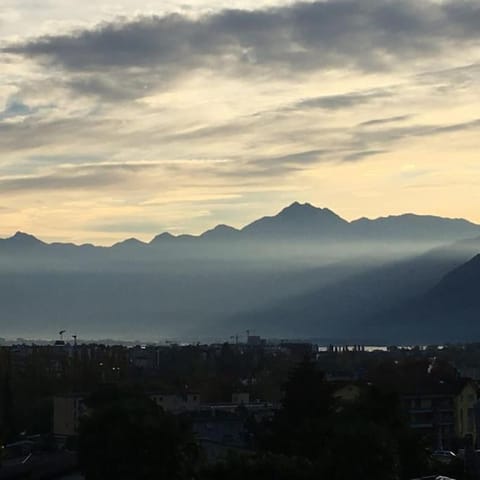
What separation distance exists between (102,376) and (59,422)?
19.8 meters

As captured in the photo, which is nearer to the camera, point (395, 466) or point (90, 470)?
point (395, 466)

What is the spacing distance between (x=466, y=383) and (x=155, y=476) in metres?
27.8

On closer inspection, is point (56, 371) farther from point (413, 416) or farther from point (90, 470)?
point (90, 470)

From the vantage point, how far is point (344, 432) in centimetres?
2656

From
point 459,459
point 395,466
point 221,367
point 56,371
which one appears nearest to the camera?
point 395,466

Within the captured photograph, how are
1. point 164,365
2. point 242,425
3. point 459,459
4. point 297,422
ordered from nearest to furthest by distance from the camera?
point 459,459 < point 297,422 < point 242,425 < point 164,365

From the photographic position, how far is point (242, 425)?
4544 centimetres

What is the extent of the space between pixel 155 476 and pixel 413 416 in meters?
24.4

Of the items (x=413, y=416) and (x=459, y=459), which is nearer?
(x=459, y=459)

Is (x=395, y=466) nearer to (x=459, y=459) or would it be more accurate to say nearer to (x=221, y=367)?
(x=459, y=459)

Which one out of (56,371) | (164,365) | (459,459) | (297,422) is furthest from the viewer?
(164,365)

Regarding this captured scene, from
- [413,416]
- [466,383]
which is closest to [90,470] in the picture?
[413,416]

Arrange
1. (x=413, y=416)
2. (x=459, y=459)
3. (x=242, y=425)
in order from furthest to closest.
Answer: (x=413, y=416) < (x=242, y=425) < (x=459, y=459)

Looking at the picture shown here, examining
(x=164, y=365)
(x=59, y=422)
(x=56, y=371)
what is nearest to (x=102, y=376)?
(x=56, y=371)
